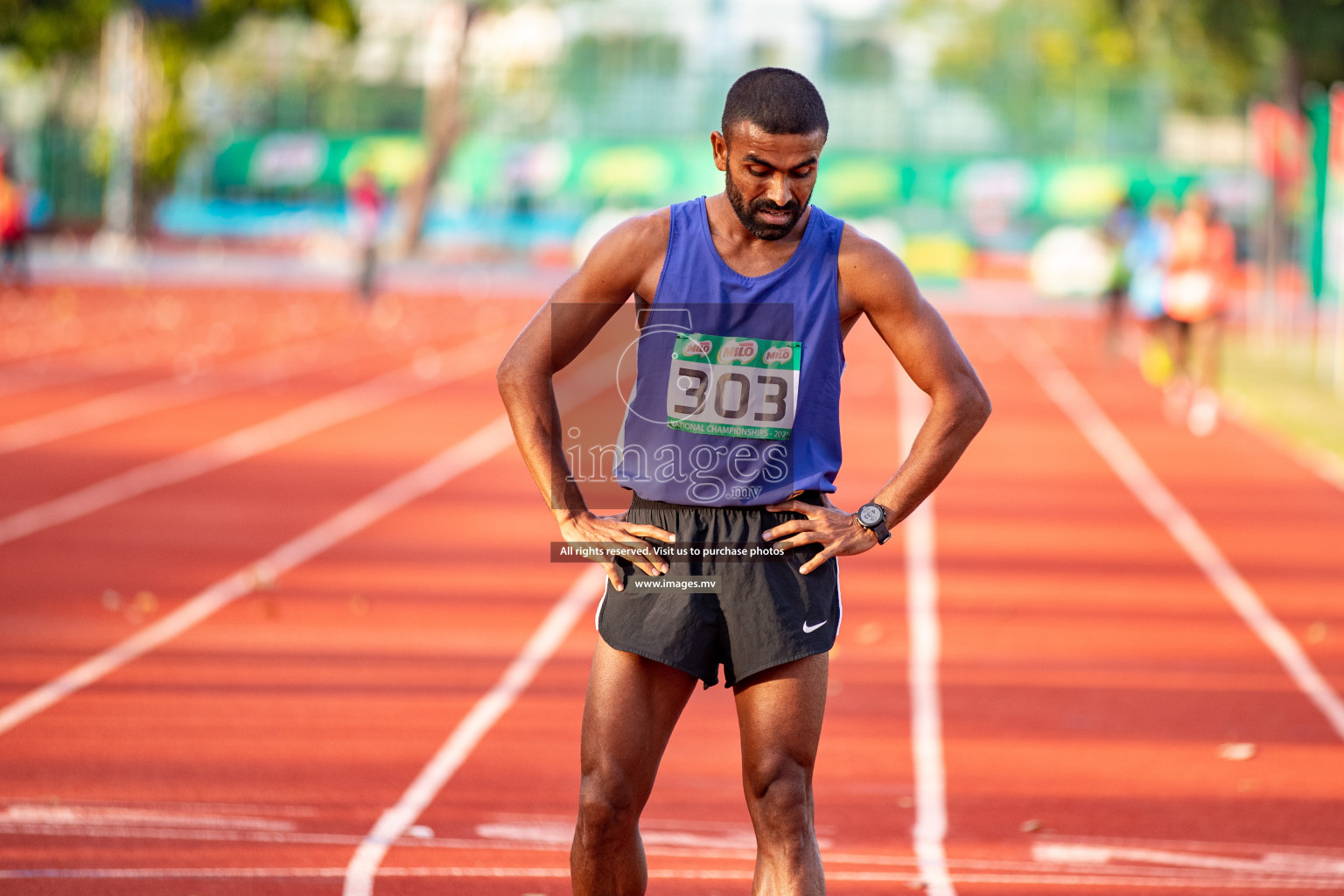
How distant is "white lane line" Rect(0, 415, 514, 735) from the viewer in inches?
265

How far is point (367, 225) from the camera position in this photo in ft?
90.3

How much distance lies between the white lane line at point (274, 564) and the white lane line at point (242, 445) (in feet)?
4.73

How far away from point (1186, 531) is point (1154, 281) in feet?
22.3

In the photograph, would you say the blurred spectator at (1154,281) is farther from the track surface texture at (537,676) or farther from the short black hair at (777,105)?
the short black hair at (777,105)

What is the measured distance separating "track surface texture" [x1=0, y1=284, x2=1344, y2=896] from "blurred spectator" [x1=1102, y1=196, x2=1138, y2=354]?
8.41 meters

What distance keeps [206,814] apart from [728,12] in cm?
5756

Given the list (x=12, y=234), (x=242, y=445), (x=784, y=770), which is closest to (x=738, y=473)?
(x=784, y=770)

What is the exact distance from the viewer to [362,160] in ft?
176

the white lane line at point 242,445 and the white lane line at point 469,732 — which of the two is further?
the white lane line at point 242,445

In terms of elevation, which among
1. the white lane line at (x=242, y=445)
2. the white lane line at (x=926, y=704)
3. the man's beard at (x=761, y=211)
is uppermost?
the man's beard at (x=761, y=211)

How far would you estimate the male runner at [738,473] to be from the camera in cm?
335

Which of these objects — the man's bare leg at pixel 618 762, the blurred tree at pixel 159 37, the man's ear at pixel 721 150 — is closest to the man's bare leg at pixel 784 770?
the man's bare leg at pixel 618 762

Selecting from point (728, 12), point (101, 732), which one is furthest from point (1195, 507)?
point (728, 12)

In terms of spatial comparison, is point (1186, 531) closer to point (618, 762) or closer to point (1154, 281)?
point (1154, 281)
